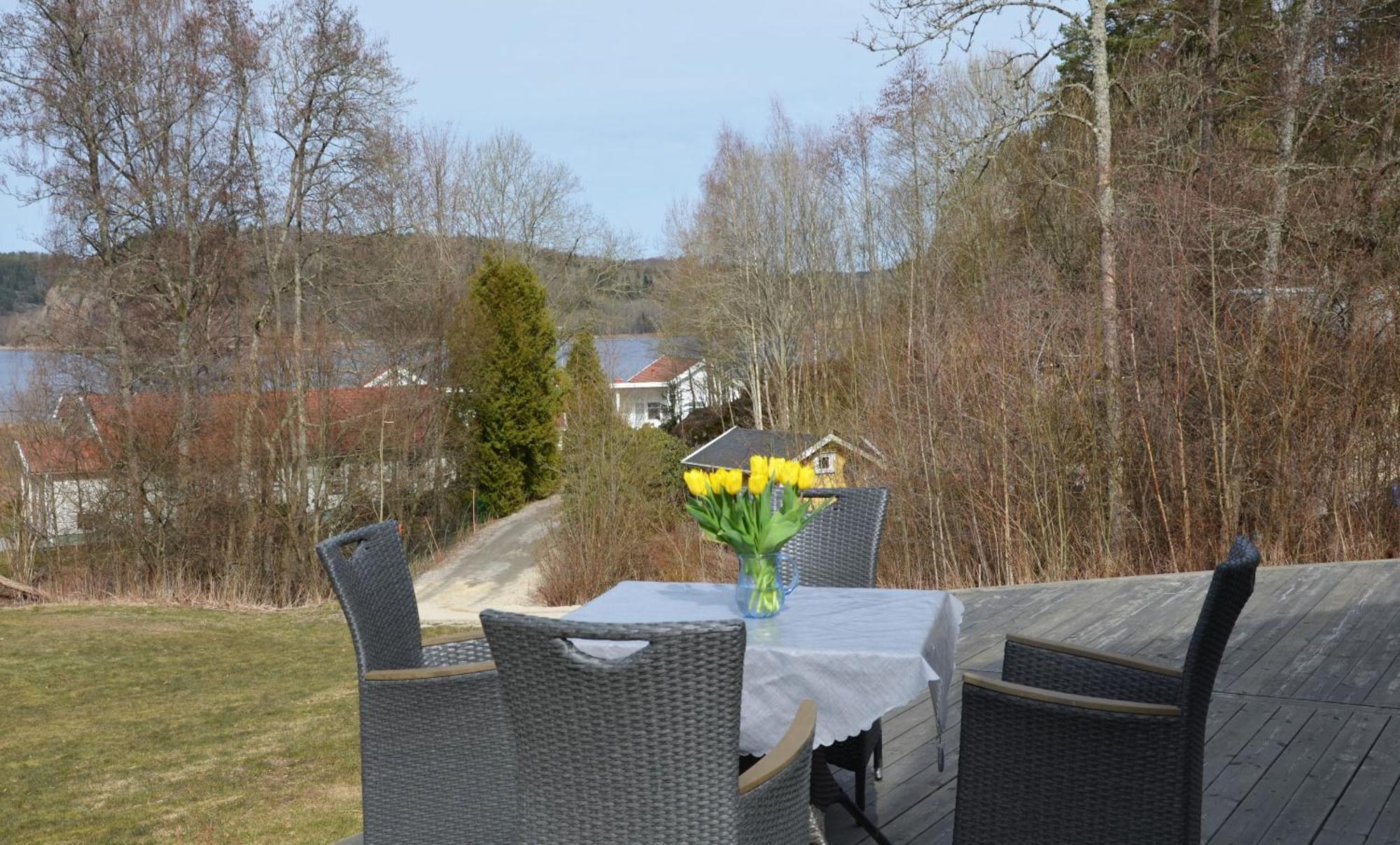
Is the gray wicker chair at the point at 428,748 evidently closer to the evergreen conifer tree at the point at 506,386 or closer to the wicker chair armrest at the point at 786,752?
the wicker chair armrest at the point at 786,752

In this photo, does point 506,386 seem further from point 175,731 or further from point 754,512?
point 754,512

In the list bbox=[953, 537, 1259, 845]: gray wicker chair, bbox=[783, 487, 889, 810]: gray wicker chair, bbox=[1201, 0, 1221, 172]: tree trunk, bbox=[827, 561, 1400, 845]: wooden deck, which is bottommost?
bbox=[827, 561, 1400, 845]: wooden deck

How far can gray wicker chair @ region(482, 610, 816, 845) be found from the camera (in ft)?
5.42

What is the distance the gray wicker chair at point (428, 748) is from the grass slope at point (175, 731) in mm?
1850

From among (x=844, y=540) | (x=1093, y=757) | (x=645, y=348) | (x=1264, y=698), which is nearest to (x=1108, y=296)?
(x=1264, y=698)

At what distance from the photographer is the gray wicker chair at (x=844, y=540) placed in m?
3.40

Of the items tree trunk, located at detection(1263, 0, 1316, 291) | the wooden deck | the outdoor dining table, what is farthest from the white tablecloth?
tree trunk, located at detection(1263, 0, 1316, 291)

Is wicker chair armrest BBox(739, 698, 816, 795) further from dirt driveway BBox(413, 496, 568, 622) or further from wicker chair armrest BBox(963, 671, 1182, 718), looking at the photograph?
dirt driveway BBox(413, 496, 568, 622)

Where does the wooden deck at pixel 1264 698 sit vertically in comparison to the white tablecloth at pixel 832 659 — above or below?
below

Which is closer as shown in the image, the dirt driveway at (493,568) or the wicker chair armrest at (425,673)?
the wicker chair armrest at (425,673)

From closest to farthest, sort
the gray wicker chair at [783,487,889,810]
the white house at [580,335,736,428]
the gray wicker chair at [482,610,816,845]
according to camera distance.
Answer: the gray wicker chair at [482,610,816,845] → the gray wicker chair at [783,487,889,810] → the white house at [580,335,736,428]

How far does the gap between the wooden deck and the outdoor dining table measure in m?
0.57

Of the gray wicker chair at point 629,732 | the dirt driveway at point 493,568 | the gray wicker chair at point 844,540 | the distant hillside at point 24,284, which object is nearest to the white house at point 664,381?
the dirt driveway at point 493,568

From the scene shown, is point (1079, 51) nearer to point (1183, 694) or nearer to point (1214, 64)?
point (1214, 64)
